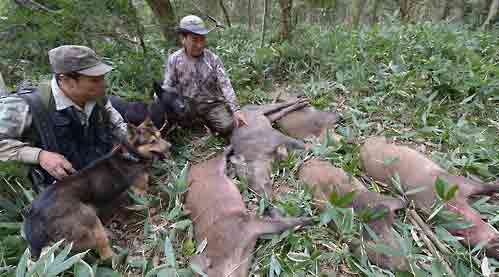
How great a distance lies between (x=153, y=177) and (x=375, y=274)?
223 centimetres

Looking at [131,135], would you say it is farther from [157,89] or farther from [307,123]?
[307,123]

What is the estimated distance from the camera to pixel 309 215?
250 cm

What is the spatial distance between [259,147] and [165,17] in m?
3.57

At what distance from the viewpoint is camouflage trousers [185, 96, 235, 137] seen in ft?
13.6

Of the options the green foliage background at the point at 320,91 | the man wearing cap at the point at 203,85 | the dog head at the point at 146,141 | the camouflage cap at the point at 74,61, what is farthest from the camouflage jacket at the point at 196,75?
the camouflage cap at the point at 74,61

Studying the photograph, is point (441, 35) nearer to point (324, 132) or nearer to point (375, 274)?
point (324, 132)

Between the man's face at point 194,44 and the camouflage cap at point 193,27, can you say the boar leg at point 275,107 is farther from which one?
the camouflage cap at point 193,27

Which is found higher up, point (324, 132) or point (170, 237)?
point (324, 132)

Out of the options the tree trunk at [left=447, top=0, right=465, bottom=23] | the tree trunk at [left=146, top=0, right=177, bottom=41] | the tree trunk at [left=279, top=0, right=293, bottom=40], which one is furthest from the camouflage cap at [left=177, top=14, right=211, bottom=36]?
the tree trunk at [left=447, top=0, right=465, bottom=23]

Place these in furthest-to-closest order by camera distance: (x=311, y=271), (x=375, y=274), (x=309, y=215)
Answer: (x=309, y=215) → (x=311, y=271) → (x=375, y=274)

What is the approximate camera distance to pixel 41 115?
2.60m

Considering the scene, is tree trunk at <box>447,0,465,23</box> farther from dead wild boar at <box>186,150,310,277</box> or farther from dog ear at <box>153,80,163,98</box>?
dead wild boar at <box>186,150,310,277</box>

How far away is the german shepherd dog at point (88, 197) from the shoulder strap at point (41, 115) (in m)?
0.42

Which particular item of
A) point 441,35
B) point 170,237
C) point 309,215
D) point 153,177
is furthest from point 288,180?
point 441,35
